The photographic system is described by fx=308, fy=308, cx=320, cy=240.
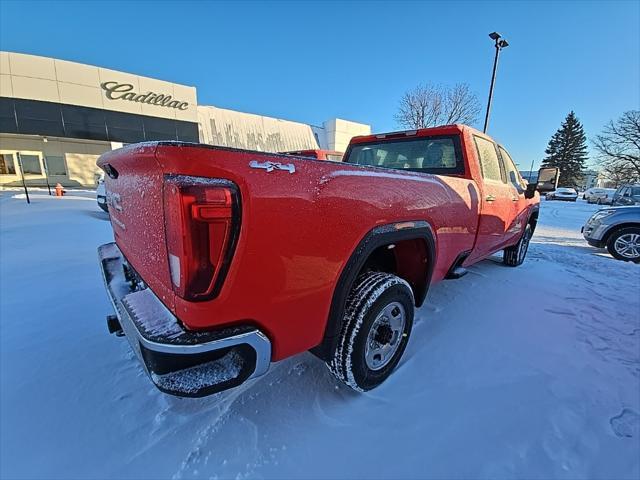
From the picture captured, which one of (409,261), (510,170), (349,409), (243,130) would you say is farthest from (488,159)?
(243,130)

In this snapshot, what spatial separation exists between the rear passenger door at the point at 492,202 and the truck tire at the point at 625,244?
162 inches

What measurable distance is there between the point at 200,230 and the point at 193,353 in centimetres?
47

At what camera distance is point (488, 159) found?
354cm

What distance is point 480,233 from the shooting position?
3221 millimetres

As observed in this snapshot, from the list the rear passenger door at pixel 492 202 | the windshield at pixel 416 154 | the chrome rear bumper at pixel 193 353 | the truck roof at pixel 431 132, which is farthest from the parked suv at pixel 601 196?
the chrome rear bumper at pixel 193 353

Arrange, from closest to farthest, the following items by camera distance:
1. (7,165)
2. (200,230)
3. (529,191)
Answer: (200,230)
(529,191)
(7,165)

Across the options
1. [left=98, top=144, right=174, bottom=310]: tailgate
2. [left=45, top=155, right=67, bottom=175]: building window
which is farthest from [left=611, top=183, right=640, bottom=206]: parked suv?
[left=45, top=155, right=67, bottom=175]: building window

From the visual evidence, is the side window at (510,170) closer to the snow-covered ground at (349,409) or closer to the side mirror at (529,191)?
the side mirror at (529,191)

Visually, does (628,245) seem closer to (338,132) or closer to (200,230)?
(200,230)

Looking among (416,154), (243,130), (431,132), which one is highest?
(243,130)

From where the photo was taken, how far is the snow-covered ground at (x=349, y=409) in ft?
5.23

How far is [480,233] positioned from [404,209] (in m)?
1.65

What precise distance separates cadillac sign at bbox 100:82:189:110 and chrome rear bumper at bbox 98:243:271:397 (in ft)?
93.8

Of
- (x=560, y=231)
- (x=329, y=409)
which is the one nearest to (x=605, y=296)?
(x=329, y=409)
